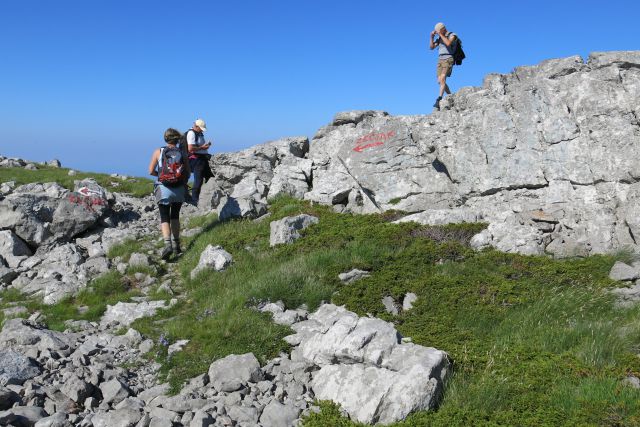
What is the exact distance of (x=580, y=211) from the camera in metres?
13.8

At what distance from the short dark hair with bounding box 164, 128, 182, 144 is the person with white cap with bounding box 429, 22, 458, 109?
949 centimetres

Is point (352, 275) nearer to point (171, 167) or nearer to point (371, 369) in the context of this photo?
point (371, 369)

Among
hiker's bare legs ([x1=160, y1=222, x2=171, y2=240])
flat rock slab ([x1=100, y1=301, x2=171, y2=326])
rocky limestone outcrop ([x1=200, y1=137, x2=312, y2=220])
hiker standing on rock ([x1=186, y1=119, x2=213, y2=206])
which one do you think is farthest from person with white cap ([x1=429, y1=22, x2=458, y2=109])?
flat rock slab ([x1=100, y1=301, x2=171, y2=326])

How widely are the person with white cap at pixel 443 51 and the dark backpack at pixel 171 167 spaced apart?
378 inches

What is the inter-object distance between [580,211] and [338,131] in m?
9.76

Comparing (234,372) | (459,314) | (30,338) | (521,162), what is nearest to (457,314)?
(459,314)

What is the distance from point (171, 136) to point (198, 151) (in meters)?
3.10

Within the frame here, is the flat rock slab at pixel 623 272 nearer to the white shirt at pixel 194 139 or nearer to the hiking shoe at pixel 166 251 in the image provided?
the hiking shoe at pixel 166 251

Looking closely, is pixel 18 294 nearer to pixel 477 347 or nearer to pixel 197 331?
pixel 197 331

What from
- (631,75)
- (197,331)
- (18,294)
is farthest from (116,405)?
(631,75)

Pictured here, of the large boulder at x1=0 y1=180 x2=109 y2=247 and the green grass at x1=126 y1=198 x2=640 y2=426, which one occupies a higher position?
the large boulder at x1=0 y1=180 x2=109 y2=247

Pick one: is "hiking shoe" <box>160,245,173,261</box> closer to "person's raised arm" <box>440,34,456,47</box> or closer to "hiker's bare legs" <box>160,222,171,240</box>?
"hiker's bare legs" <box>160,222,171,240</box>

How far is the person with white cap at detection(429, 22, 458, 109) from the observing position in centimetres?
1842

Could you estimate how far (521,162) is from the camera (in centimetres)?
1519
